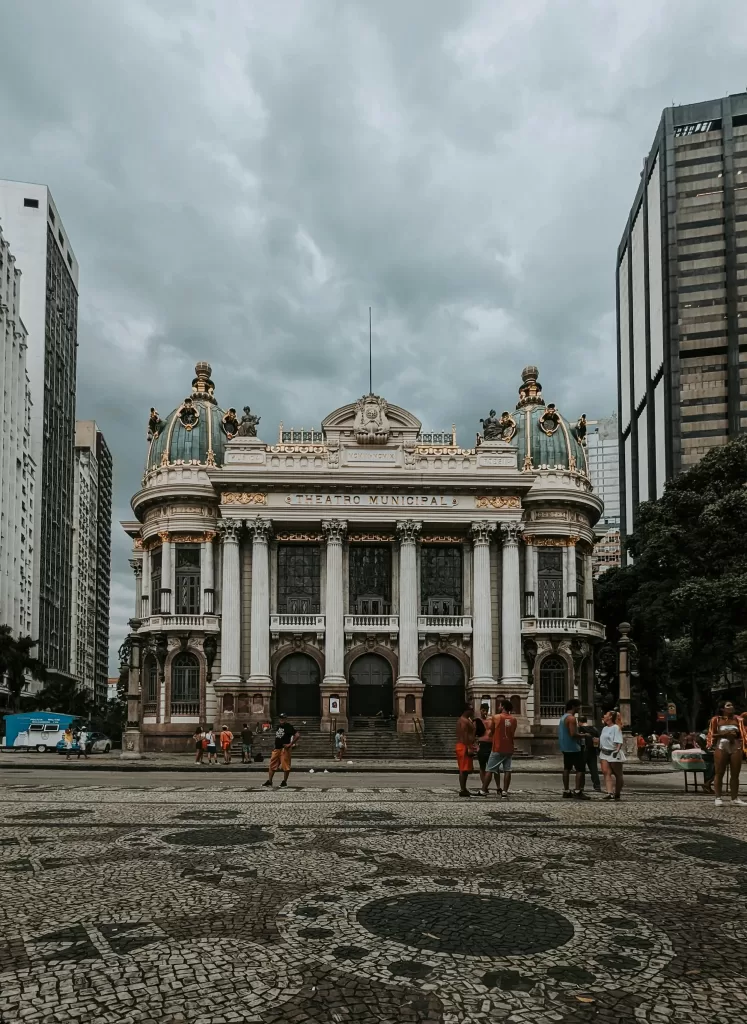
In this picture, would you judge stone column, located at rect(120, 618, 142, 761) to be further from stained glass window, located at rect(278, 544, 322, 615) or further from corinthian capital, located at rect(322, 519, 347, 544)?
corinthian capital, located at rect(322, 519, 347, 544)

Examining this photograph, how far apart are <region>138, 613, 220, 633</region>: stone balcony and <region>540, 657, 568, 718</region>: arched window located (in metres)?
19.0

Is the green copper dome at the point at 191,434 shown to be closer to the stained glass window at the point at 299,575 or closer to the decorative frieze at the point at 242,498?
the decorative frieze at the point at 242,498

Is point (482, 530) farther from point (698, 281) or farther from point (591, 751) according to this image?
point (698, 281)

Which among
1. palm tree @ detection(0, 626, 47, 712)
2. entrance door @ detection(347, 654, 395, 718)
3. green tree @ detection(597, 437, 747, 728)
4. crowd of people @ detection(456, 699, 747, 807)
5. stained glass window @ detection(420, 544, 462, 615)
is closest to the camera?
crowd of people @ detection(456, 699, 747, 807)

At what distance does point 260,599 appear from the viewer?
5447 centimetres

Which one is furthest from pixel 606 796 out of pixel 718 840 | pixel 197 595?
pixel 197 595

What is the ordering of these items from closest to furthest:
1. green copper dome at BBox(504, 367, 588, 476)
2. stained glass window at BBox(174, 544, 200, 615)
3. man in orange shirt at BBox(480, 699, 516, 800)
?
man in orange shirt at BBox(480, 699, 516, 800), stained glass window at BBox(174, 544, 200, 615), green copper dome at BBox(504, 367, 588, 476)

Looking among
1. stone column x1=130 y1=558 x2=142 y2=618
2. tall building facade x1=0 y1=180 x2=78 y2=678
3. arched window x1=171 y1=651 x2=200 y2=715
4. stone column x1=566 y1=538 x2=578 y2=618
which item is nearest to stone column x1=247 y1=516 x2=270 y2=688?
arched window x1=171 y1=651 x2=200 y2=715

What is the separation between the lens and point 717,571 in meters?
50.9

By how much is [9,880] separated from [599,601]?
5878 cm

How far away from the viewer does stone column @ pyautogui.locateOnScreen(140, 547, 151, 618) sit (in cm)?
5834

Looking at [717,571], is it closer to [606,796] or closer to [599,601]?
[599,601]

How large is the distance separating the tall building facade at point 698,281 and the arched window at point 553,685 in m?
59.1

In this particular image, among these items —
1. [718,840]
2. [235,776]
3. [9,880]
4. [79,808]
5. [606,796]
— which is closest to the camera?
[9,880]
